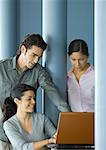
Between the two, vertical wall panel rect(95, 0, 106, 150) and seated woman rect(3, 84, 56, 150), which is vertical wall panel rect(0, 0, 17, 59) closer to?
seated woman rect(3, 84, 56, 150)

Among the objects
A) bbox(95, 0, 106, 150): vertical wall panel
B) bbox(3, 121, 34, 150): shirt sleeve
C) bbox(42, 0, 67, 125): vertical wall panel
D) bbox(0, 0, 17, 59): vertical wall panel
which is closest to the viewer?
bbox(95, 0, 106, 150): vertical wall panel

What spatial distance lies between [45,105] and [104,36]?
115 centimetres

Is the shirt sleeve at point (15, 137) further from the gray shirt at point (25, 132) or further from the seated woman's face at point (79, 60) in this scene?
the seated woman's face at point (79, 60)

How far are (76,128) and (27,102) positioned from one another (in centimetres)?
34

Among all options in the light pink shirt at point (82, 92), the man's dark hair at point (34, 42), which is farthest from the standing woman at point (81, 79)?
the man's dark hair at point (34, 42)

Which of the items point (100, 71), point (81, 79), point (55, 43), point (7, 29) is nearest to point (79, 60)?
point (81, 79)

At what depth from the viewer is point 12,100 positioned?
2.30 m

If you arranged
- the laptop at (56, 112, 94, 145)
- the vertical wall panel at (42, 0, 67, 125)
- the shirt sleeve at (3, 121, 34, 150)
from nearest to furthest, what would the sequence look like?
1. the laptop at (56, 112, 94, 145)
2. the shirt sleeve at (3, 121, 34, 150)
3. the vertical wall panel at (42, 0, 67, 125)

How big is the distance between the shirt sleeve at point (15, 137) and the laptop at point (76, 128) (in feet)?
0.59

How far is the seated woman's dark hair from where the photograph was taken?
2.25 meters

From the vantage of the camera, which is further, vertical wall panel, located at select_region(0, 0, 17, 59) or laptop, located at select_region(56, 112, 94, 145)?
vertical wall panel, located at select_region(0, 0, 17, 59)

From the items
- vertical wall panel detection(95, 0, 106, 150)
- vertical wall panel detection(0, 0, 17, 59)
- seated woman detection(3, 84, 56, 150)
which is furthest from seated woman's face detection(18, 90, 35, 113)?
vertical wall panel detection(95, 0, 106, 150)

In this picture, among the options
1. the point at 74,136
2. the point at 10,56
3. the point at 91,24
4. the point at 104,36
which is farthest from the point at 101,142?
the point at 91,24

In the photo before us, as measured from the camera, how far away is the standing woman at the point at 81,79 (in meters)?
2.30
